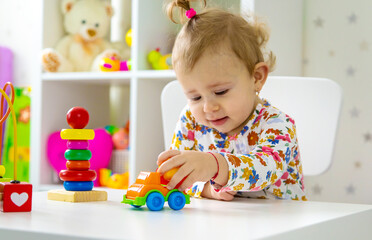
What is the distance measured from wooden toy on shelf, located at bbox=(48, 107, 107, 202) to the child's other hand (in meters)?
0.20

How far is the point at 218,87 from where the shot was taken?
1.07 metres

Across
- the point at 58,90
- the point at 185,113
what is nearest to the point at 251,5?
the point at 185,113

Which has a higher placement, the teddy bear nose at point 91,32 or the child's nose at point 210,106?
the teddy bear nose at point 91,32

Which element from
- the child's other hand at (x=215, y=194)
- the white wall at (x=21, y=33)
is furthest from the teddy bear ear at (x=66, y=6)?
the child's other hand at (x=215, y=194)

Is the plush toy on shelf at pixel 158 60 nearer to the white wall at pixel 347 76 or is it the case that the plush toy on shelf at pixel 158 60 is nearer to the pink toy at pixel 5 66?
the white wall at pixel 347 76

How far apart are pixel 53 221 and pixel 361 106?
159 centimetres

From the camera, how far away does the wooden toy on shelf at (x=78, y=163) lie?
87 cm

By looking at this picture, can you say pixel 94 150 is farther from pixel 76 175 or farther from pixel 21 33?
pixel 76 175

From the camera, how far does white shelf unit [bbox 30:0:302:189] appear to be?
1989 mm

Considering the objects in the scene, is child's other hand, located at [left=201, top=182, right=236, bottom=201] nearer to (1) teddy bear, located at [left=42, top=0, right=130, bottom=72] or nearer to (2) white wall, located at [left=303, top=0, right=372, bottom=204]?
(2) white wall, located at [left=303, top=0, right=372, bottom=204]

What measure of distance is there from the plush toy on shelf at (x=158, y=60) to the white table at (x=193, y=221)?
1.13m

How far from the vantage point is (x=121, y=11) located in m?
2.41

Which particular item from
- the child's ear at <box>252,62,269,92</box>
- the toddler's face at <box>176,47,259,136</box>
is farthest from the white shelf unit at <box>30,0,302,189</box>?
the toddler's face at <box>176,47,259,136</box>

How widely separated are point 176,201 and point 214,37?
0.44 m
